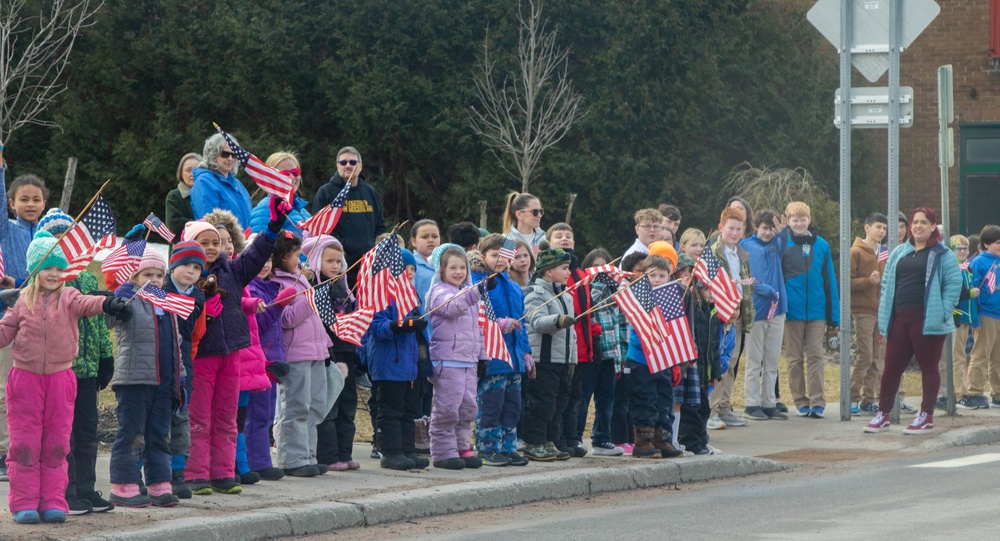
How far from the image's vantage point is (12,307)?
25.6 ft

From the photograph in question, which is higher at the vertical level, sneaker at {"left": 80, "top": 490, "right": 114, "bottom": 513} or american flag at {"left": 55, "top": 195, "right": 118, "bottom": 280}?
american flag at {"left": 55, "top": 195, "right": 118, "bottom": 280}

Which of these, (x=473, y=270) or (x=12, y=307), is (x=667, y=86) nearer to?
(x=473, y=270)

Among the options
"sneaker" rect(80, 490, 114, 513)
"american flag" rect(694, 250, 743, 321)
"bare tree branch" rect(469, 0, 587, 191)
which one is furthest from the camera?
"bare tree branch" rect(469, 0, 587, 191)

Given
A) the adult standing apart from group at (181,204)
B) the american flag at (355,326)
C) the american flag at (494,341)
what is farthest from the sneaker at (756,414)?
the adult standing apart from group at (181,204)

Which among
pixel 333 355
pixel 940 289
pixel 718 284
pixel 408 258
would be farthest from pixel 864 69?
pixel 333 355

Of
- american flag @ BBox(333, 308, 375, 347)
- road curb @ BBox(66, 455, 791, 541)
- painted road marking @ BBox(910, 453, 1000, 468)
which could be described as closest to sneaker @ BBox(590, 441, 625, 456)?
road curb @ BBox(66, 455, 791, 541)

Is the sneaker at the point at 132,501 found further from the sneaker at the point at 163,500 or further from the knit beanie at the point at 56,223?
the knit beanie at the point at 56,223

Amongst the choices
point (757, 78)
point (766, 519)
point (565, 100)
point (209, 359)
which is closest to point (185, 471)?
point (209, 359)

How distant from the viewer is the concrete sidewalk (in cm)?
761

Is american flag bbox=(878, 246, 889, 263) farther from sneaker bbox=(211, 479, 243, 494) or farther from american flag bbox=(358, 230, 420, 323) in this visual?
sneaker bbox=(211, 479, 243, 494)

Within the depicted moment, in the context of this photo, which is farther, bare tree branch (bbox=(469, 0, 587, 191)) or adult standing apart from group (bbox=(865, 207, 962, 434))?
bare tree branch (bbox=(469, 0, 587, 191))

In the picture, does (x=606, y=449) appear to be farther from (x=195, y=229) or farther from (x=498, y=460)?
(x=195, y=229)

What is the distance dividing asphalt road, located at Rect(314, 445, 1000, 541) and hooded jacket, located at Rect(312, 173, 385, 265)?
3.61m

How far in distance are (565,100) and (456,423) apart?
20.0 meters
